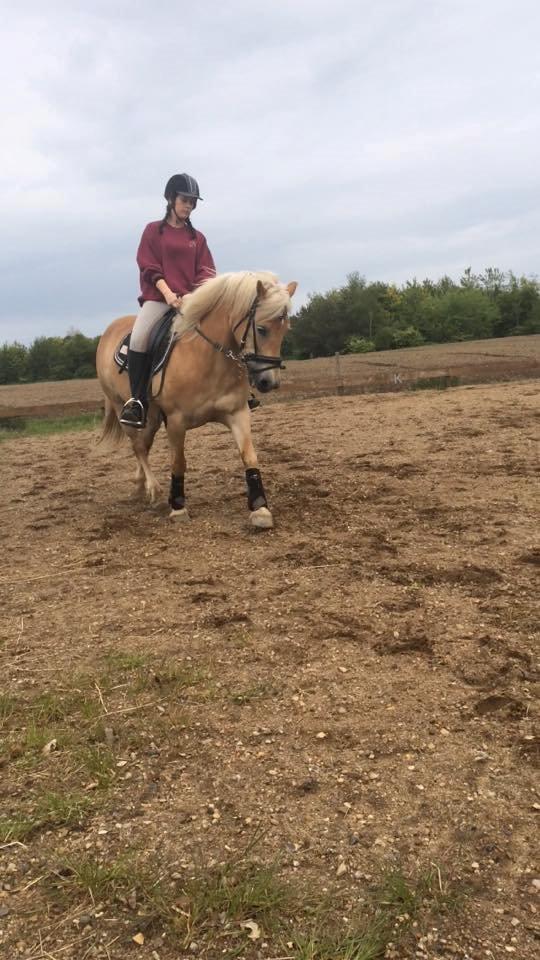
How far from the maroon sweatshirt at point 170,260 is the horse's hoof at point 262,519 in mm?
2090

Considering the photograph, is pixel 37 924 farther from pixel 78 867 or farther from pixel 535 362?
pixel 535 362

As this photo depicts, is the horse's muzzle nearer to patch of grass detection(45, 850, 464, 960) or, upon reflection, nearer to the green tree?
patch of grass detection(45, 850, 464, 960)

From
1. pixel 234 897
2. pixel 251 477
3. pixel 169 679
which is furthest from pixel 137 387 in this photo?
pixel 234 897

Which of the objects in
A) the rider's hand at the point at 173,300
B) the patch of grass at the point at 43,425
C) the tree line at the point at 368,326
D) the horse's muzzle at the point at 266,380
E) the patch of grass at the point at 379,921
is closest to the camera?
the patch of grass at the point at 379,921

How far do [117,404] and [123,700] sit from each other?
465cm

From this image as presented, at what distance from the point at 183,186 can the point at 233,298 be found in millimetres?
1124

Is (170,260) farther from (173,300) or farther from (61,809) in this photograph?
(61,809)

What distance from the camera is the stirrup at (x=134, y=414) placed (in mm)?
5547

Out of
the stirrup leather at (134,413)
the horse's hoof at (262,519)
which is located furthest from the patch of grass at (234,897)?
the stirrup leather at (134,413)

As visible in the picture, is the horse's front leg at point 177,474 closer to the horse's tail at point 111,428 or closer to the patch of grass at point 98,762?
the horse's tail at point 111,428

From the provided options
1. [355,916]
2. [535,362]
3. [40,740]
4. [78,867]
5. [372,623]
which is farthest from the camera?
[535,362]

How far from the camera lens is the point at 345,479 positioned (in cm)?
632

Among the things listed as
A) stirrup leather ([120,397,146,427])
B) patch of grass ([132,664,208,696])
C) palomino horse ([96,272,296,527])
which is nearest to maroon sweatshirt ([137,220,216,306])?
palomino horse ([96,272,296,527])

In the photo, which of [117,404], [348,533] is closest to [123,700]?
[348,533]
